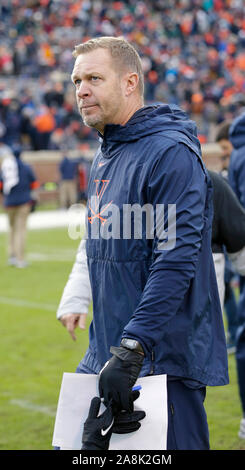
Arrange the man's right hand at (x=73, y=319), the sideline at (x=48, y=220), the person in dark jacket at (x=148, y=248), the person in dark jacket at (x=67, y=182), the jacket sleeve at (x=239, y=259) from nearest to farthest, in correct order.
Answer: the person in dark jacket at (x=148, y=248), the man's right hand at (x=73, y=319), the jacket sleeve at (x=239, y=259), the sideline at (x=48, y=220), the person in dark jacket at (x=67, y=182)

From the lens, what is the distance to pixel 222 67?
A: 111ft

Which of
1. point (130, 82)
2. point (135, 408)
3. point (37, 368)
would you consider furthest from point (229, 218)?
point (37, 368)

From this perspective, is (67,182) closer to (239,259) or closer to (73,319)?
(239,259)

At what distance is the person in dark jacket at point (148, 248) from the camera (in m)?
2.45

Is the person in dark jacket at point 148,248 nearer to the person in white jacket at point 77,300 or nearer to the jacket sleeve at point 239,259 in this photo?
the person in white jacket at point 77,300

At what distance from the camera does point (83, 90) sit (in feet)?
9.01

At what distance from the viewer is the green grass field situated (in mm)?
4953

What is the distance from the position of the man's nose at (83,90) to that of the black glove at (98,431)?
1.08 meters

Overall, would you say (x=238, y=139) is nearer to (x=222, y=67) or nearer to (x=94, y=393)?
(x=94, y=393)

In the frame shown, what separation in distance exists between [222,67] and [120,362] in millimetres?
32812

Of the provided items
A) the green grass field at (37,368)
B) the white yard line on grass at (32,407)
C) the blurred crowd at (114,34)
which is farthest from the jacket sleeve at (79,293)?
the blurred crowd at (114,34)

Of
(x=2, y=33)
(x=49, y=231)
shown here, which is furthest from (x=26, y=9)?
(x=49, y=231)

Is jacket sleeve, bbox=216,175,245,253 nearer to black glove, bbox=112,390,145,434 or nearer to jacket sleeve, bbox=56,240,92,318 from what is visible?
jacket sleeve, bbox=56,240,92,318

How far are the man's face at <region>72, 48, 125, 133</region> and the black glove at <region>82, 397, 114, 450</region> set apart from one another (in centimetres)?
102
